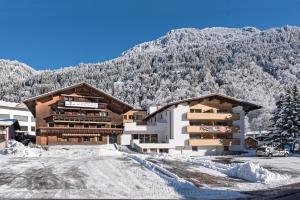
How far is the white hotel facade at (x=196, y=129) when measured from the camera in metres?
74.9

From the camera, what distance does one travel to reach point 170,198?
29.0 m

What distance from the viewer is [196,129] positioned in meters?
75.7

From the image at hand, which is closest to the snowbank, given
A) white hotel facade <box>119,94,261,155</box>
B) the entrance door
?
white hotel facade <box>119,94,261,155</box>

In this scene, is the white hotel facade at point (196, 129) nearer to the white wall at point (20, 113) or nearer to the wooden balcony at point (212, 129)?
the wooden balcony at point (212, 129)

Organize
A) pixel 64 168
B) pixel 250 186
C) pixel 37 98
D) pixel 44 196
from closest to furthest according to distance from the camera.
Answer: pixel 44 196
pixel 250 186
pixel 64 168
pixel 37 98

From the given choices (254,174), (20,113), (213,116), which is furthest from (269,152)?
(20,113)

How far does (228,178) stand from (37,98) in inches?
1572

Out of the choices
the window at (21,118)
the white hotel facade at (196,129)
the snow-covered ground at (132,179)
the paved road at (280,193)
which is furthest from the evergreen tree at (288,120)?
the window at (21,118)

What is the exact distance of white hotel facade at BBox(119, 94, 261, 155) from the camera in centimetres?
7494

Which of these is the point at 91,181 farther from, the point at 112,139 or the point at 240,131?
the point at 240,131

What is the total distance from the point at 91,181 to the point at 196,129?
42197 millimetres

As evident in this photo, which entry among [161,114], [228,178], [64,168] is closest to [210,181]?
[228,178]

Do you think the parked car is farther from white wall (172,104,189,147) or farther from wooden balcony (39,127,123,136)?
wooden balcony (39,127,123,136)

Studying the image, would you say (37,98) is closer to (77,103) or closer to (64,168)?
(77,103)
